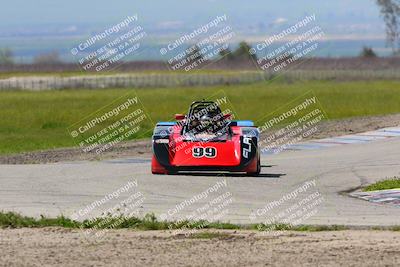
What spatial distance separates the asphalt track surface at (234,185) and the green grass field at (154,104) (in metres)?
7.98

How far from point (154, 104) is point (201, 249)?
43.2 metres

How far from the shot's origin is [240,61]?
138m

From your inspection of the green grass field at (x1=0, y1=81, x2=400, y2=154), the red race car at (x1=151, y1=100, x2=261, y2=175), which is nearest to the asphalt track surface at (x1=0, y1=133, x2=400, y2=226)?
the red race car at (x1=151, y1=100, x2=261, y2=175)

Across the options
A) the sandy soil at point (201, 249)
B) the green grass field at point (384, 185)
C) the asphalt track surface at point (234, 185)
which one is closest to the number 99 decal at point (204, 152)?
the asphalt track surface at point (234, 185)

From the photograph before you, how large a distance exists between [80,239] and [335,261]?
3426 mm

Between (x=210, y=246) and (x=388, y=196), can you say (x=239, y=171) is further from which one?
(x=210, y=246)

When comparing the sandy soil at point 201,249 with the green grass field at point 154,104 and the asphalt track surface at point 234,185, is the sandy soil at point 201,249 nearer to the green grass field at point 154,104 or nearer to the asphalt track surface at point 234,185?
the asphalt track surface at point 234,185

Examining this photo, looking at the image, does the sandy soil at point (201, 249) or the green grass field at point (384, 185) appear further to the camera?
the green grass field at point (384, 185)

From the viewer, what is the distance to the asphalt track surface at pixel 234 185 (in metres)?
17.1

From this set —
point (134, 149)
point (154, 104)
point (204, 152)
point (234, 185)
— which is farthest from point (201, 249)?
point (154, 104)

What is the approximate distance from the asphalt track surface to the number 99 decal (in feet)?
→ 1.38

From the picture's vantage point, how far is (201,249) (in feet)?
44.5

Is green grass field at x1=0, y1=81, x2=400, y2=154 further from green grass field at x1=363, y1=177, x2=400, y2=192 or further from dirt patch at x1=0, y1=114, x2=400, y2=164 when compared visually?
green grass field at x1=363, y1=177, x2=400, y2=192

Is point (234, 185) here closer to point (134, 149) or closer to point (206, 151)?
point (206, 151)
